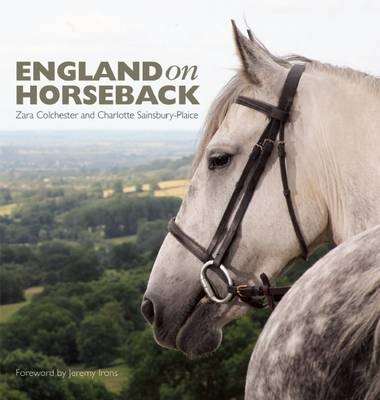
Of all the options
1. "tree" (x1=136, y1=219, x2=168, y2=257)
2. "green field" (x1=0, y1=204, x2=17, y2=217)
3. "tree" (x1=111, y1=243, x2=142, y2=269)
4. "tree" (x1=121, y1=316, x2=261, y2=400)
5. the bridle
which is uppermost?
the bridle

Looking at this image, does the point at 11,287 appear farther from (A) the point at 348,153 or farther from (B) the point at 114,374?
(A) the point at 348,153

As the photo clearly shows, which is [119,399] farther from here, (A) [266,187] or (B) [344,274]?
(B) [344,274]

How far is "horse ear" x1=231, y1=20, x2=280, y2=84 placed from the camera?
3.71 m

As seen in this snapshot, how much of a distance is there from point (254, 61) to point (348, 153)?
63 cm

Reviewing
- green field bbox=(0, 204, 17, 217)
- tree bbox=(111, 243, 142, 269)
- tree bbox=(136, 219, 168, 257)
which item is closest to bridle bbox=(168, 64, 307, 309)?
tree bbox=(136, 219, 168, 257)

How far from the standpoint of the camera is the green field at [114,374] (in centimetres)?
2906

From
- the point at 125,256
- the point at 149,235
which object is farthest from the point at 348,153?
the point at 125,256

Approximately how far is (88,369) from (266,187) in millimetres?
27368

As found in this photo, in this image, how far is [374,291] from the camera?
1.80 metres

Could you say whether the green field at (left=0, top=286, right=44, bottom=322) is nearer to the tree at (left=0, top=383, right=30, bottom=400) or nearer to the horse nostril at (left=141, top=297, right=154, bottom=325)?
the tree at (left=0, top=383, right=30, bottom=400)

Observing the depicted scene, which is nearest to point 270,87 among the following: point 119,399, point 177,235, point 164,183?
point 177,235

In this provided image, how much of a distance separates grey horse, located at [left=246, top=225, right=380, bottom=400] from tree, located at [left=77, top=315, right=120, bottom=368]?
29.2 metres

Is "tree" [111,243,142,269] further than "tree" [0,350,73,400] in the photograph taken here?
Yes

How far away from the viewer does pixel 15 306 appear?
36250 mm
